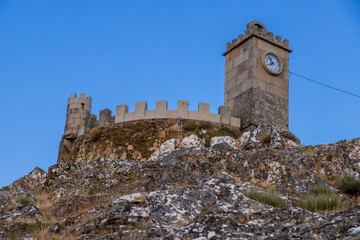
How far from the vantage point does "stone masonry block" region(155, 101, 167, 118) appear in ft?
76.4

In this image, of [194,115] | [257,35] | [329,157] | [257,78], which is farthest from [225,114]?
[329,157]

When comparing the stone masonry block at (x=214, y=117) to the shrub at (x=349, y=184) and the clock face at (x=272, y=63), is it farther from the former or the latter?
the shrub at (x=349, y=184)

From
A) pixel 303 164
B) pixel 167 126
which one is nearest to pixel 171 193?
pixel 303 164

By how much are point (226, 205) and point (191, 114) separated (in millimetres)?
15709

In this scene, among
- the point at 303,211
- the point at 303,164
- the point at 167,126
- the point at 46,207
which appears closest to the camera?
the point at 303,211

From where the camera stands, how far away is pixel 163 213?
7.30 meters

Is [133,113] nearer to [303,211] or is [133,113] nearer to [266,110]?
[266,110]

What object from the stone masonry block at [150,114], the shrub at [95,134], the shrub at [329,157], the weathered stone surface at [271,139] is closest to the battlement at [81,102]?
the shrub at [95,134]

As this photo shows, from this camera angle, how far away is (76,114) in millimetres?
25719

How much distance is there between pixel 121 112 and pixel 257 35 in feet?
23.1

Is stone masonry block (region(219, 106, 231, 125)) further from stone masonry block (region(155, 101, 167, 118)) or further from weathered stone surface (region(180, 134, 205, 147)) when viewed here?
stone masonry block (region(155, 101, 167, 118))

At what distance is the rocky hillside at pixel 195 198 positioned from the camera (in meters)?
6.59

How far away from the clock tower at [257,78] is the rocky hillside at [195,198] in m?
8.27

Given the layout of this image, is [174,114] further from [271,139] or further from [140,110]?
[271,139]
